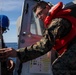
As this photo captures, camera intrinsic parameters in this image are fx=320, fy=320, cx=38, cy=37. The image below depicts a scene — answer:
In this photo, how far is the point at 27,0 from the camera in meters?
6.77

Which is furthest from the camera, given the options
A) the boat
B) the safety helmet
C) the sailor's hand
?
the safety helmet

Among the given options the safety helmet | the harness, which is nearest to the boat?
the safety helmet

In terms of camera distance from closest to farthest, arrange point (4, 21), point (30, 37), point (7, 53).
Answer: point (7, 53) → point (30, 37) → point (4, 21)

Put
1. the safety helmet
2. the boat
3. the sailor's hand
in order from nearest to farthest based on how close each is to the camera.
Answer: the sailor's hand
the boat
the safety helmet

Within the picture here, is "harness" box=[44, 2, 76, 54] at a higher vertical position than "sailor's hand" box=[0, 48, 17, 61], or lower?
higher

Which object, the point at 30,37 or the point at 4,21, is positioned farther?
the point at 4,21

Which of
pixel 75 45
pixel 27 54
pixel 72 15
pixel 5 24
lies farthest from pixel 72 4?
pixel 5 24

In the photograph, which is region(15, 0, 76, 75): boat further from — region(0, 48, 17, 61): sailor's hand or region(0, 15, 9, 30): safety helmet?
region(0, 48, 17, 61): sailor's hand

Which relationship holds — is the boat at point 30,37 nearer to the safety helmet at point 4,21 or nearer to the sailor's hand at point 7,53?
the safety helmet at point 4,21

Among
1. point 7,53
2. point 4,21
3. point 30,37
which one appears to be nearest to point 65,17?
point 7,53

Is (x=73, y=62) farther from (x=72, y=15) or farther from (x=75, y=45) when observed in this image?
(x=72, y=15)

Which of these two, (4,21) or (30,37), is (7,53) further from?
(4,21)

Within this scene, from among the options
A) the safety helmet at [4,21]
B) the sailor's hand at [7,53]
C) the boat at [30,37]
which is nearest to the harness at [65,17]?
the sailor's hand at [7,53]

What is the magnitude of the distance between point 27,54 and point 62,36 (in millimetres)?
687
